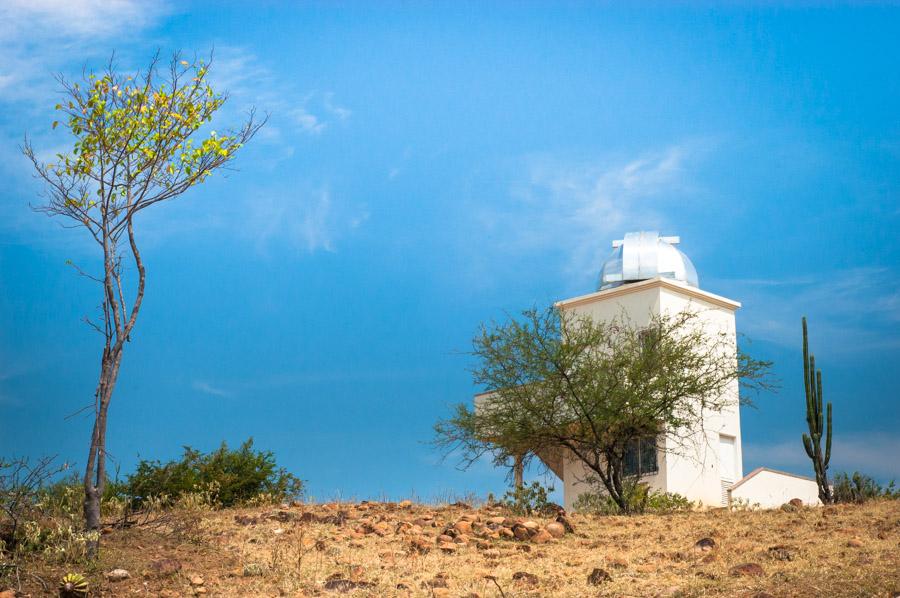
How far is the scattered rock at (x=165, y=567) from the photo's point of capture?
36.0 feet

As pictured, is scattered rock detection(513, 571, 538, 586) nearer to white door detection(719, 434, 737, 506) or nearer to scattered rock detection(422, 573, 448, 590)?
scattered rock detection(422, 573, 448, 590)

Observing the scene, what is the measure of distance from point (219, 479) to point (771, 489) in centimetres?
1593

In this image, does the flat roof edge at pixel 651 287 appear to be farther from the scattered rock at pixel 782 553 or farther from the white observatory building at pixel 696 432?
the scattered rock at pixel 782 553

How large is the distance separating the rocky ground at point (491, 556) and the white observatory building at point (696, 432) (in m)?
10.2

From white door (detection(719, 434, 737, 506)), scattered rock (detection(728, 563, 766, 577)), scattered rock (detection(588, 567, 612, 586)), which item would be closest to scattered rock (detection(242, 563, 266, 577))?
scattered rock (detection(588, 567, 612, 586))

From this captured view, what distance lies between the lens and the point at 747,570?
1017 cm

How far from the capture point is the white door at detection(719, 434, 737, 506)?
87.0 feet

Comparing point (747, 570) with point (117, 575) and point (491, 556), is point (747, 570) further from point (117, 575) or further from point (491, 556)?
point (117, 575)

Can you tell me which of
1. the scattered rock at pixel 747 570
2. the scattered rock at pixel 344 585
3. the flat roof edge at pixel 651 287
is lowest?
the scattered rock at pixel 344 585

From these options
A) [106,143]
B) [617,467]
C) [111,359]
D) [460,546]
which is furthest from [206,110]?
[617,467]

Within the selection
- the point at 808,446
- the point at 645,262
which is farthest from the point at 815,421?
the point at 645,262

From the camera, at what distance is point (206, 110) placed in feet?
44.1

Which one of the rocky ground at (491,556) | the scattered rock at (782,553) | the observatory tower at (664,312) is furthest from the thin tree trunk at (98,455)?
the observatory tower at (664,312)

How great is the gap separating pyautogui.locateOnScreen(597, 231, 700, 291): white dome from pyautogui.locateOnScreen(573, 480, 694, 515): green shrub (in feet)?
23.9
